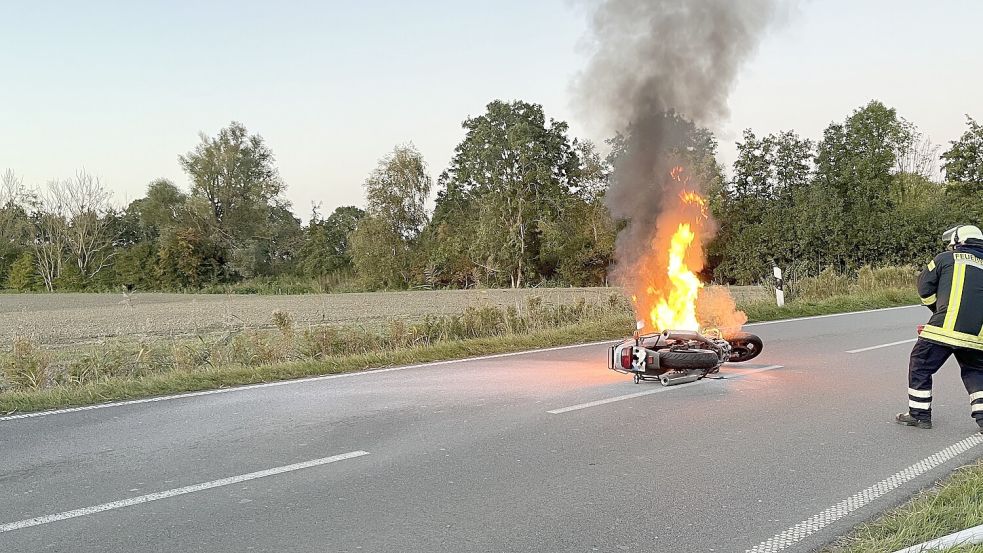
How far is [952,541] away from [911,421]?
3.33m

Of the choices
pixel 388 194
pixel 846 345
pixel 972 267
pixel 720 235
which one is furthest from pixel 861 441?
pixel 388 194

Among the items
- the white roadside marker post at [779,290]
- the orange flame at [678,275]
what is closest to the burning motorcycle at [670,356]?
the orange flame at [678,275]

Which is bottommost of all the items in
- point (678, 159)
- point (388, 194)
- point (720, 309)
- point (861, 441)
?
point (861, 441)

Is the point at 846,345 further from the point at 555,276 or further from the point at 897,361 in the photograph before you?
the point at 555,276

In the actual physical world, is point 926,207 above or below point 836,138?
below

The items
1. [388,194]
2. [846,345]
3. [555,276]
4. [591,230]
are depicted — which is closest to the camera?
[846,345]

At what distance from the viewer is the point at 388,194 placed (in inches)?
2136

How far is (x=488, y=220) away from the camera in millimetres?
48750

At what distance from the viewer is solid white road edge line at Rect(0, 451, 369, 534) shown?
156 inches

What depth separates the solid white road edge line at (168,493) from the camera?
3965 millimetres

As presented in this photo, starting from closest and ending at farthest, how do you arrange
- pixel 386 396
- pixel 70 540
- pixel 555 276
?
pixel 70 540
pixel 386 396
pixel 555 276

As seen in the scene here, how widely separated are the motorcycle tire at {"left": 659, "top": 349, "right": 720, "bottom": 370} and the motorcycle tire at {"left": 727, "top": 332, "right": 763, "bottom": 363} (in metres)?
1.36

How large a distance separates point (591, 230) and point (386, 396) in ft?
124

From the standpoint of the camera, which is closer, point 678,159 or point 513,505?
point 513,505
